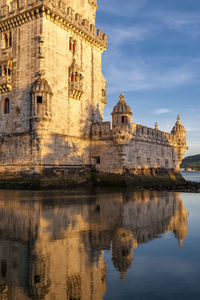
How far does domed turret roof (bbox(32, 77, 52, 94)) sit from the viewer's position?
87.4 feet

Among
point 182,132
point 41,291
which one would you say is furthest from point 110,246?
point 182,132

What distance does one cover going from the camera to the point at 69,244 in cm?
805

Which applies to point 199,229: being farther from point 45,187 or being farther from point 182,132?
point 182,132

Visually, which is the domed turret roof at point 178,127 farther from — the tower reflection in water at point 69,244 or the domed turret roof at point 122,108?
the tower reflection in water at point 69,244

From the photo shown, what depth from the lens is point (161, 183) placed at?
36.3 m

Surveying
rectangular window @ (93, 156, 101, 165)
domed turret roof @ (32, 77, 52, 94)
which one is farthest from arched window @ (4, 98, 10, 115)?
rectangular window @ (93, 156, 101, 165)

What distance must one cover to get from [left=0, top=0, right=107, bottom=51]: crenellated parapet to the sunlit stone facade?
83 millimetres

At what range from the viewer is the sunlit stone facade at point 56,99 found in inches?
1085

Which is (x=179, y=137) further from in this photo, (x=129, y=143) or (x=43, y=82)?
(x=43, y=82)

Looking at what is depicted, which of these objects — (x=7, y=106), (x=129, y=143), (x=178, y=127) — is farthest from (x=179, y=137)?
(x=7, y=106)

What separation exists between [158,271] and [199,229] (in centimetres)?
465

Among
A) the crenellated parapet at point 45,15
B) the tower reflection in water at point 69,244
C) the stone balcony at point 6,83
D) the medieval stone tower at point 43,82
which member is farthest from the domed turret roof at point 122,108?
the tower reflection in water at point 69,244

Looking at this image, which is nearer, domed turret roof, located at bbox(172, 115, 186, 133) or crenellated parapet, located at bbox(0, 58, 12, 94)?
crenellated parapet, located at bbox(0, 58, 12, 94)

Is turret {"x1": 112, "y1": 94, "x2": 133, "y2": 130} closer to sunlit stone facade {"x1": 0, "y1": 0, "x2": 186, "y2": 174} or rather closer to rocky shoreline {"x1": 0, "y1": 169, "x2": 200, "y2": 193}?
sunlit stone facade {"x1": 0, "y1": 0, "x2": 186, "y2": 174}
